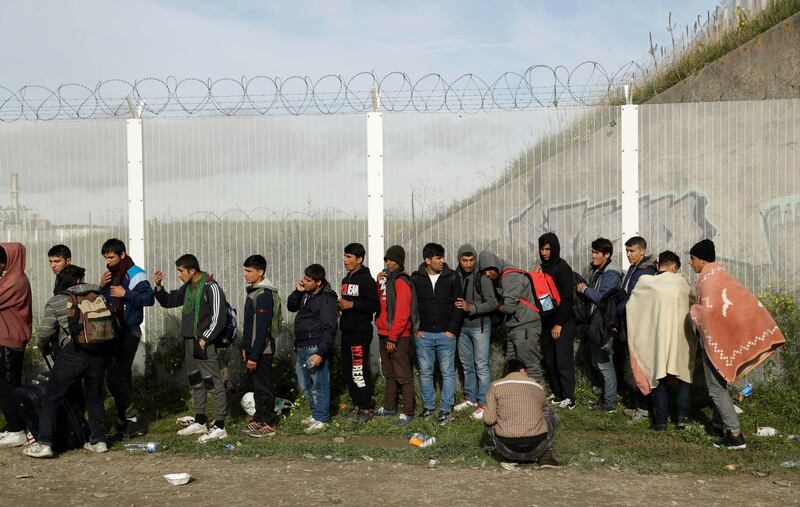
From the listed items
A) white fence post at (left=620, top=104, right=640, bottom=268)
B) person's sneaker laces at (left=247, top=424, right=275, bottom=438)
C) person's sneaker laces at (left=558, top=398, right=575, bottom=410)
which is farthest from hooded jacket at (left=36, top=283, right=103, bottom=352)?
white fence post at (left=620, top=104, right=640, bottom=268)

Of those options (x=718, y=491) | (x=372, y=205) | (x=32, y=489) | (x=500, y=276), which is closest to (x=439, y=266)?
(x=500, y=276)

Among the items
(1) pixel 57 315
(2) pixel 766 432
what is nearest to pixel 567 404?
(2) pixel 766 432

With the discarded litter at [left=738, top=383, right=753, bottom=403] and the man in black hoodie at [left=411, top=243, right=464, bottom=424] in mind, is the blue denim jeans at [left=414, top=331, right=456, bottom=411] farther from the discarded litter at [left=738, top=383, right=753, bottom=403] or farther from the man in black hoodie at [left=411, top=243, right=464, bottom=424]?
the discarded litter at [left=738, top=383, right=753, bottom=403]

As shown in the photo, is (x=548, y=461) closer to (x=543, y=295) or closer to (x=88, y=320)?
(x=543, y=295)

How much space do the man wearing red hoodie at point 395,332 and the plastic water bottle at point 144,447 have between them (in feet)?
7.28

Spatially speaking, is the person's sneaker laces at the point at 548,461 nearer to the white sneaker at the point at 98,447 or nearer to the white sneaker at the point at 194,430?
the white sneaker at the point at 194,430

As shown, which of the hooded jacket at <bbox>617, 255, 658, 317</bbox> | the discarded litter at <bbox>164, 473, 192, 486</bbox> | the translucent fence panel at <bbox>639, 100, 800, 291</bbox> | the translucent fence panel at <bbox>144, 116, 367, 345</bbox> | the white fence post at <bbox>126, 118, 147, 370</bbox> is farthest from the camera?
the white fence post at <bbox>126, 118, 147, 370</bbox>

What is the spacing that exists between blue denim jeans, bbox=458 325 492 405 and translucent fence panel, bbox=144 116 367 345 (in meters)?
1.75

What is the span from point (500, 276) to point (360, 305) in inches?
60.7

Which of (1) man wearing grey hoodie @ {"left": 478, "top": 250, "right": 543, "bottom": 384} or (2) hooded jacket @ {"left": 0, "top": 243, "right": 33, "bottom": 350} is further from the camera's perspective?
(1) man wearing grey hoodie @ {"left": 478, "top": 250, "right": 543, "bottom": 384}

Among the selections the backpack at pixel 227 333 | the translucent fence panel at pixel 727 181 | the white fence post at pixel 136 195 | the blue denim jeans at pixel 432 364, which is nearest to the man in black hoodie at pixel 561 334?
the blue denim jeans at pixel 432 364

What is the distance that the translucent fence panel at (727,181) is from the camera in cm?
856

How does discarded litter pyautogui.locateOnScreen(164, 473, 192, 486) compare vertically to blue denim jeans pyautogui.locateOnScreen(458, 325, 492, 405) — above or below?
below

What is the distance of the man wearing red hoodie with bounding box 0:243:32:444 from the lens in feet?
23.4
